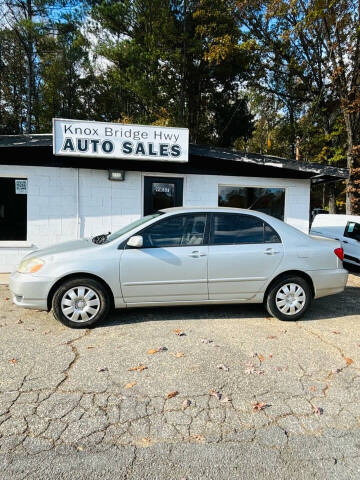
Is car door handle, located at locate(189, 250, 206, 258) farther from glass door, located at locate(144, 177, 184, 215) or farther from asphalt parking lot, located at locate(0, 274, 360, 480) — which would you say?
glass door, located at locate(144, 177, 184, 215)

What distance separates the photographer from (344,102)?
16.5 m

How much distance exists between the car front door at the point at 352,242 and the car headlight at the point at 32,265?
896cm

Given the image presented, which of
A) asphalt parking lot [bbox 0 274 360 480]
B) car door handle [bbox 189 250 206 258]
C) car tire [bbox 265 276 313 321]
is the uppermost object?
car door handle [bbox 189 250 206 258]

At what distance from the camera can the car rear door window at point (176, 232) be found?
477 cm

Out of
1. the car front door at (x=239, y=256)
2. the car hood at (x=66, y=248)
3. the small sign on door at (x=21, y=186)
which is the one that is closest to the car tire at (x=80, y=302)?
the car hood at (x=66, y=248)

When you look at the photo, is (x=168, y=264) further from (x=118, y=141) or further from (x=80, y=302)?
(x=118, y=141)

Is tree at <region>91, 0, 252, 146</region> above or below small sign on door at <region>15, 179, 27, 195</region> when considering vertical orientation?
above

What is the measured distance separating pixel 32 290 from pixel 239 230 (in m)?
3.02

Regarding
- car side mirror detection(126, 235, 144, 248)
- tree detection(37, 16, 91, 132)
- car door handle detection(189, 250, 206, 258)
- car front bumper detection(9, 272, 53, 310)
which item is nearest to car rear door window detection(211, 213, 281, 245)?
car door handle detection(189, 250, 206, 258)

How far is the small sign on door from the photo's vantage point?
762 centimetres

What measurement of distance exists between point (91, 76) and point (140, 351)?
27070 millimetres

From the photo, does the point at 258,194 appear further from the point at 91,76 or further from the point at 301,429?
the point at 91,76

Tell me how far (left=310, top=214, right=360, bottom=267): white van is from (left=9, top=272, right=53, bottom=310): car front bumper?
8916mm

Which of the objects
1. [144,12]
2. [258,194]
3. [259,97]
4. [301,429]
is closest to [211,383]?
[301,429]
